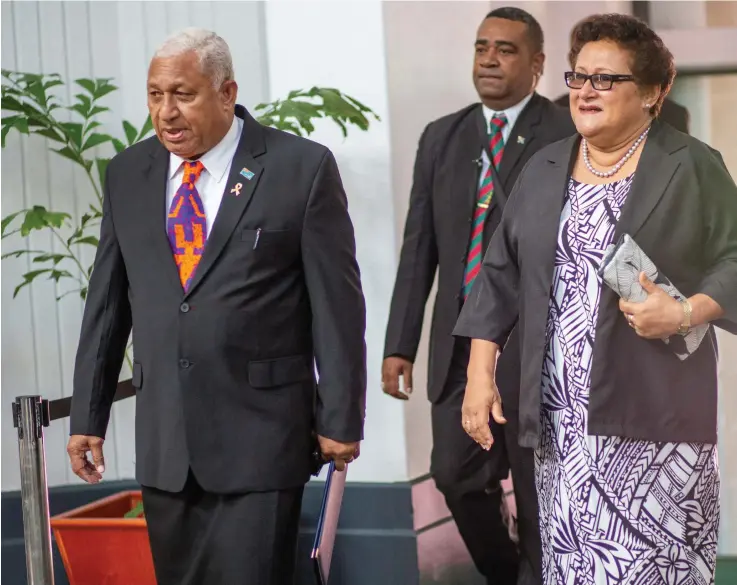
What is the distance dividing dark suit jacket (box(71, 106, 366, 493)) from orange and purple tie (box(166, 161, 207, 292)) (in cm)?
3

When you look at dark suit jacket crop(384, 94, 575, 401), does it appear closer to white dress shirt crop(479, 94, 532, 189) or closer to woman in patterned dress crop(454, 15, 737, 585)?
white dress shirt crop(479, 94, 532, 189)

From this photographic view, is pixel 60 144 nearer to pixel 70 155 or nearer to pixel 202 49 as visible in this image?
pixel 70 155

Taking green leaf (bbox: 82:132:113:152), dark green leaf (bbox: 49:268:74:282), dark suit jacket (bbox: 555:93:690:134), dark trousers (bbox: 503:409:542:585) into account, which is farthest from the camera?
dark green leaf (bbox: 49:268:74:282)

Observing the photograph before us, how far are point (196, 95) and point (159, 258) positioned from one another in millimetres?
410

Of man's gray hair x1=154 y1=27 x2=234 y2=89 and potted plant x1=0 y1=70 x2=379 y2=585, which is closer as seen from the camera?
man's gray hair x1=154 y1=27 x2=234 y2=89

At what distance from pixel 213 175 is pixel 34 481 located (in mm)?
915

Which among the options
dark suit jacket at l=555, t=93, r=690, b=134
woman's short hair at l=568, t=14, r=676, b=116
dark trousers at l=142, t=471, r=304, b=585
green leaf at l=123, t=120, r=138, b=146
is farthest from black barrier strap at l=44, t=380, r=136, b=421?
dark suit jacket at l=555, t=93, r=690, b=134

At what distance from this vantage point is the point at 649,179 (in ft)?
9.46

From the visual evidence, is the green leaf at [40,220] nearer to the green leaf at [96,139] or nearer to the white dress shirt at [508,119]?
the green leaf at [96,139]

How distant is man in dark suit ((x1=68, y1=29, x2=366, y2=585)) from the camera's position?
3084 millimetres

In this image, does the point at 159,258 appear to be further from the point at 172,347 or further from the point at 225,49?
the point at 225,49

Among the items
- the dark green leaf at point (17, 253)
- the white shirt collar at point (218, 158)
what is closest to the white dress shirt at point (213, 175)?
the white shirt collar at point (218, 158)

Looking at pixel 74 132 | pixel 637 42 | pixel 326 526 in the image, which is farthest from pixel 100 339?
pixel 74 132

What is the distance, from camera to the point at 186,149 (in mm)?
3127
